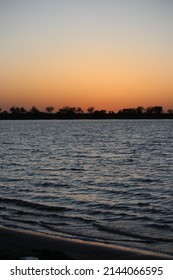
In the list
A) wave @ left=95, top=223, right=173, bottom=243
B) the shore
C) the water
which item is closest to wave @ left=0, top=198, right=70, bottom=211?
the water

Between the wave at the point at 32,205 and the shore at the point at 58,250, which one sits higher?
the shore at the point at 58,250

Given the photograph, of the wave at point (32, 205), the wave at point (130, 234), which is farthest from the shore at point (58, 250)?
the wave at point (32, 205)

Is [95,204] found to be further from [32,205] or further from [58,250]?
[58,250]

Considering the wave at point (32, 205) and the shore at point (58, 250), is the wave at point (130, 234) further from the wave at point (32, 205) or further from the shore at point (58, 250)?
the wave at point (32, 205)

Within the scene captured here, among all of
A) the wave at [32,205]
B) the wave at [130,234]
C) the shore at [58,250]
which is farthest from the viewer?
the wave at [32,205]

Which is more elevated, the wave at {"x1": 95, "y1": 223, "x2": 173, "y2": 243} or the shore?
the shore

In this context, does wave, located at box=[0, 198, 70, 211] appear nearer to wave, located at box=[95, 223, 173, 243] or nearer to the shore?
wave, located at box=[95, 223, 173, 243]

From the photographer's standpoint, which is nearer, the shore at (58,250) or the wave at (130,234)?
the shore at (58,250)

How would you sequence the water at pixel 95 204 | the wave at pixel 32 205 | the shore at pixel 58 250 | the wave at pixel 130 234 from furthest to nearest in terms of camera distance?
the wave at pixel 32 205
the water at pixel 95 204
the wave at pixel 130 234
the shore at pixel 58 250

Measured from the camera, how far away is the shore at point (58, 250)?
945 cm

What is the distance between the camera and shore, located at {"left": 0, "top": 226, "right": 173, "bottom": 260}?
9445 mm

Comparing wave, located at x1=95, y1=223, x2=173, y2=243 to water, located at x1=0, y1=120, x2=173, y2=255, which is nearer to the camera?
wave, located at x1=95, y1=223, x2=173, y2=243

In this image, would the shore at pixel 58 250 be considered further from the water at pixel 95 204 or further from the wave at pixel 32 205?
the wave at pixel 32 205
